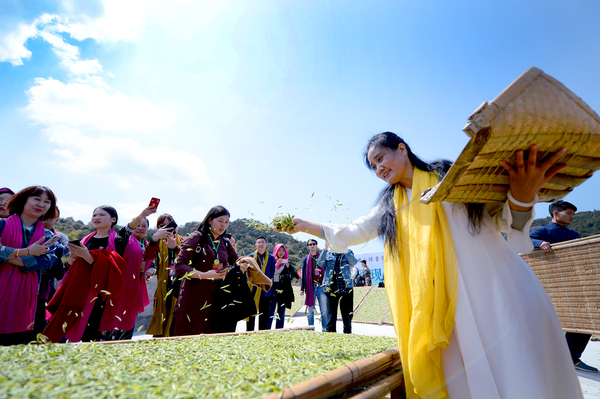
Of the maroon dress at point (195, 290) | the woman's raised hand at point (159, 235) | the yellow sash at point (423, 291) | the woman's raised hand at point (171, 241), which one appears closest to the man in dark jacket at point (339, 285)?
the maroon dress at point (195, 290)

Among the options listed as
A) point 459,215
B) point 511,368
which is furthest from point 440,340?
point 459,215

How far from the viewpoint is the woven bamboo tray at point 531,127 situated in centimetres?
126

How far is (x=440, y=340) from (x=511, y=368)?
358 millimetres

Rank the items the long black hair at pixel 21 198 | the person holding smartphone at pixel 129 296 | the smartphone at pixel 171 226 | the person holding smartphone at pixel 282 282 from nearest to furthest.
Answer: the long black hair at pixel 21 198
the person holding smartphone at pixel 129 296
the smartphone at pixel 171 226
the person holding smartphone at pixel 282 282

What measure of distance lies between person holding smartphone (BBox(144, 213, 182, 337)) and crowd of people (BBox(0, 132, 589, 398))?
2.16 feet

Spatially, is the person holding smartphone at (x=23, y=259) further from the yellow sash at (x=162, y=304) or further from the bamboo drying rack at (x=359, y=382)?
the bamboo drying rack at (x=359, y=382)

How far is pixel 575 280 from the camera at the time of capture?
327 cm

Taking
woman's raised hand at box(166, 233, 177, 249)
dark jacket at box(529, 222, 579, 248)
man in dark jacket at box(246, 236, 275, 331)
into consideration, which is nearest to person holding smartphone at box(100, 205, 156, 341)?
woman's raised hand at box(166, 233, 177, 249)

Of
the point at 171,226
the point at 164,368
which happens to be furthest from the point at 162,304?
the point at 164,368

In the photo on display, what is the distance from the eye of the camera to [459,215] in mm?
1888

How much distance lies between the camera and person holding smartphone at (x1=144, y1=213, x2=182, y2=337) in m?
4.57

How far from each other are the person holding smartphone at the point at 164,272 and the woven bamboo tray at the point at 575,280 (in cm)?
510

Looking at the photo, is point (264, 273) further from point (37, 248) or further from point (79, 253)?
point (37, 248)

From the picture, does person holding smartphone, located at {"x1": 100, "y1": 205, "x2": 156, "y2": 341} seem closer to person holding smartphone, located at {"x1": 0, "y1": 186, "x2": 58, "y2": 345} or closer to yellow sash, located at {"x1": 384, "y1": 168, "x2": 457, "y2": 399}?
person holding smartphone, located at {"x1": 0, "y1": 186, "x2": 58, "y2": 345}
